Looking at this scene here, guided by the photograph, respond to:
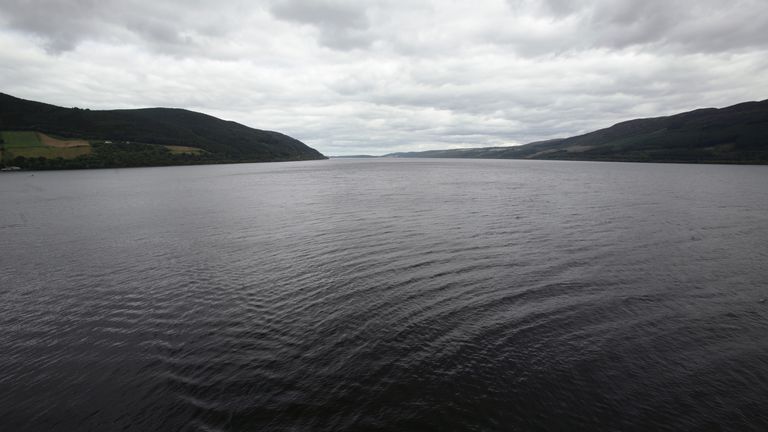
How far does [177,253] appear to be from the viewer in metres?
33.2

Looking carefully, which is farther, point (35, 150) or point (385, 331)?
point (35, 150)

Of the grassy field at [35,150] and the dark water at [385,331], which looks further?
the grassy field at [35,150]

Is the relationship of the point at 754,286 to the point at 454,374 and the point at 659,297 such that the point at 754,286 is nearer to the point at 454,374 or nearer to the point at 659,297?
the point at 659,297

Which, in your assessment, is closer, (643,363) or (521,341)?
(643,363)

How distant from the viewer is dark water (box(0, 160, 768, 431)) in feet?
43.8

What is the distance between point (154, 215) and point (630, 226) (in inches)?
2582

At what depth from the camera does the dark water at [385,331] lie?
1334cm

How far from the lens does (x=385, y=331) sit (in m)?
18.7

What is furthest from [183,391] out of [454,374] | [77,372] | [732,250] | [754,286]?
[732,250]

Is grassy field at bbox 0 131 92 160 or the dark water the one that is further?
grassy field at bbox 0 131 92 160

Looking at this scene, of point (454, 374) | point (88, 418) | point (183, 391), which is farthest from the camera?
point (454, 374)

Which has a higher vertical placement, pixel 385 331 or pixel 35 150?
pixel 35 150

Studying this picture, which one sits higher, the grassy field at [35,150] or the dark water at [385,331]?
the grassy field at [35,150]

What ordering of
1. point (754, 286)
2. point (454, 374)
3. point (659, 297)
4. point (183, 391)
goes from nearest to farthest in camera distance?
point (183, 391)
point (454, 374)
point (659, 297)
point (754, 286)
